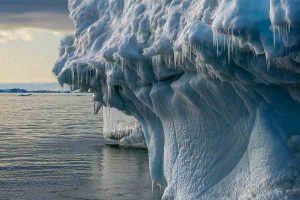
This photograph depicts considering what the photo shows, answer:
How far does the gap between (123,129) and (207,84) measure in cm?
1830

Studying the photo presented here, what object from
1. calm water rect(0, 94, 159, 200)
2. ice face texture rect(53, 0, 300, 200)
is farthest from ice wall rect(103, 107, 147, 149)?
ice face texture rect(53, 0, 300, 200)

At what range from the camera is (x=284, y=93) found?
8188 mm

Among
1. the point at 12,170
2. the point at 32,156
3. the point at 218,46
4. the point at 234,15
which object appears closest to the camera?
the point at 234,15

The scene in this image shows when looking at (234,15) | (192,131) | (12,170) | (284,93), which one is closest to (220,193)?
(192,131)

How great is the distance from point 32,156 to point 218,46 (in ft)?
63.9

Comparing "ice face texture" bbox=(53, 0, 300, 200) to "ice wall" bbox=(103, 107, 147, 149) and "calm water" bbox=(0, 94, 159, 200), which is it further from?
"ice wall" bbox=(103, 107, 147, 149)

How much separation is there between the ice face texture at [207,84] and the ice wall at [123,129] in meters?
13.9

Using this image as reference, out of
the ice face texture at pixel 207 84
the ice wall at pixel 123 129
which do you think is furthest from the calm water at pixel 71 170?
the ice face texture at pixel 207 84

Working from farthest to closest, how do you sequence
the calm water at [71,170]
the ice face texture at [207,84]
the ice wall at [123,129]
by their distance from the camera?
the ice wall at [123,129], the calm water at [71,170], the ice face texture at [207,84]

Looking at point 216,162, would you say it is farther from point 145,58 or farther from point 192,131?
point 145,58

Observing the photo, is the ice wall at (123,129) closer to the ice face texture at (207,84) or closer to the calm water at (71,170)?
the calm water at (71,170)

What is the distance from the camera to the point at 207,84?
29.6ft

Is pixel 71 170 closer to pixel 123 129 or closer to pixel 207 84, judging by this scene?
pixel 123 129

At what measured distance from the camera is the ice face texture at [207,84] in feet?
23.4
